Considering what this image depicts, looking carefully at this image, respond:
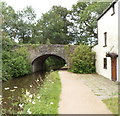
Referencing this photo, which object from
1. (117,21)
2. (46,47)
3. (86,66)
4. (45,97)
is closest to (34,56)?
(46,47)

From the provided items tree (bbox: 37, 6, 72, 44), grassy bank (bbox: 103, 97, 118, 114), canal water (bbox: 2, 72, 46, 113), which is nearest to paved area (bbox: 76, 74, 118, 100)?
grassy bank (bbox: 103, 97, 118, 114)

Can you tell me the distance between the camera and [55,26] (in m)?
27.7

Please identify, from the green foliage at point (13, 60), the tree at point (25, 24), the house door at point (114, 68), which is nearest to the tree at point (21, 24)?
the tree at point (25, 24)

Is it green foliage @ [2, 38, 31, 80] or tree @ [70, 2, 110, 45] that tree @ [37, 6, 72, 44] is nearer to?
tree @ [70, 2, 110, 45]

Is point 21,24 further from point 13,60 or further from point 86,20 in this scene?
point 13,60

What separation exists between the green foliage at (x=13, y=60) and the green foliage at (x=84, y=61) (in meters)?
4.90

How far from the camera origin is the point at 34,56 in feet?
61.1

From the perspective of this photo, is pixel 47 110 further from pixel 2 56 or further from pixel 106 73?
pixel 2 56

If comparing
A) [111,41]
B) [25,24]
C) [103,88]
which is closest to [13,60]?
[111,41]

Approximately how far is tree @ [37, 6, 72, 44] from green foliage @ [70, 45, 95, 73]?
38.5ft

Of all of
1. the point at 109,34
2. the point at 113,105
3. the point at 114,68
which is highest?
the point at 109,34

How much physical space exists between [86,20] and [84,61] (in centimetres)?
1064

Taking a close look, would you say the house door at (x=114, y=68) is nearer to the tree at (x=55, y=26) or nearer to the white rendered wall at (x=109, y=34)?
the white rendered wall at (x=109, y=34)

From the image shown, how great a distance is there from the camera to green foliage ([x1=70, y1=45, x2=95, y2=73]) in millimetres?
15492
